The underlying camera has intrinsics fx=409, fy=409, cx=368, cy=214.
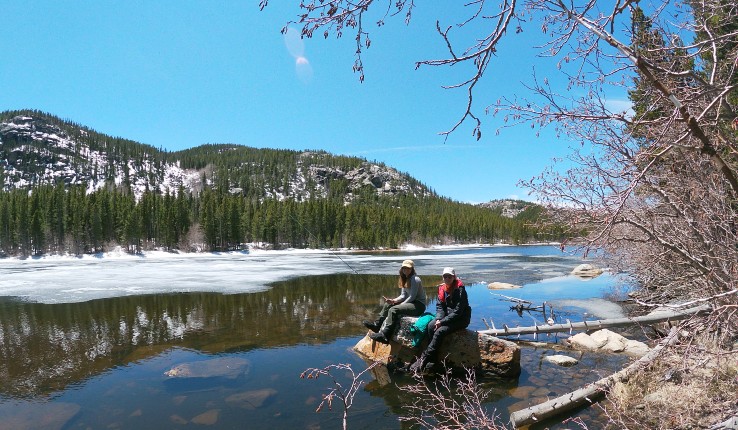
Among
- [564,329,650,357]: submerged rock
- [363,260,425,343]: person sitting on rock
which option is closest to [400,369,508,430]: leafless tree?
[363,260,425,343]: person sitting on rock

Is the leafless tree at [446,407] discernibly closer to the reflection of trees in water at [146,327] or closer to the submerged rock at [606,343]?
the submerged rock at [606,343]

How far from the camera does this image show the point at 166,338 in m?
13.9

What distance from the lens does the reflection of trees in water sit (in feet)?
36.0

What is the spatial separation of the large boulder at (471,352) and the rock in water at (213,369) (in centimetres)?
367

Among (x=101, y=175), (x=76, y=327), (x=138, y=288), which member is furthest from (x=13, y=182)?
(x=76, y=327)

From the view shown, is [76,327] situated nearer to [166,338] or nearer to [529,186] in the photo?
[166,338]

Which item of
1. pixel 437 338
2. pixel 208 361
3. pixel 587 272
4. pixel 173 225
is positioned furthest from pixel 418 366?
pixel 173 225

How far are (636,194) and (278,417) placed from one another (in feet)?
23.7

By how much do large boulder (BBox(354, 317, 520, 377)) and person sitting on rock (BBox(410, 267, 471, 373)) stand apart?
0.35 metres

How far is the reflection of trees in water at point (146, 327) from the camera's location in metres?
11.0

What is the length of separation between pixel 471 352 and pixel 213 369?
21.4ft

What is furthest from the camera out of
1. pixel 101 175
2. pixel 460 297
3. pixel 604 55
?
pixel 101 175

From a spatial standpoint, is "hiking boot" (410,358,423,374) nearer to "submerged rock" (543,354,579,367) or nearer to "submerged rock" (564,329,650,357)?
"submerged rock" (543,354,579,367)

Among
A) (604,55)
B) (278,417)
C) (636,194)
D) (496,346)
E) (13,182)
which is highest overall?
(13,182)
